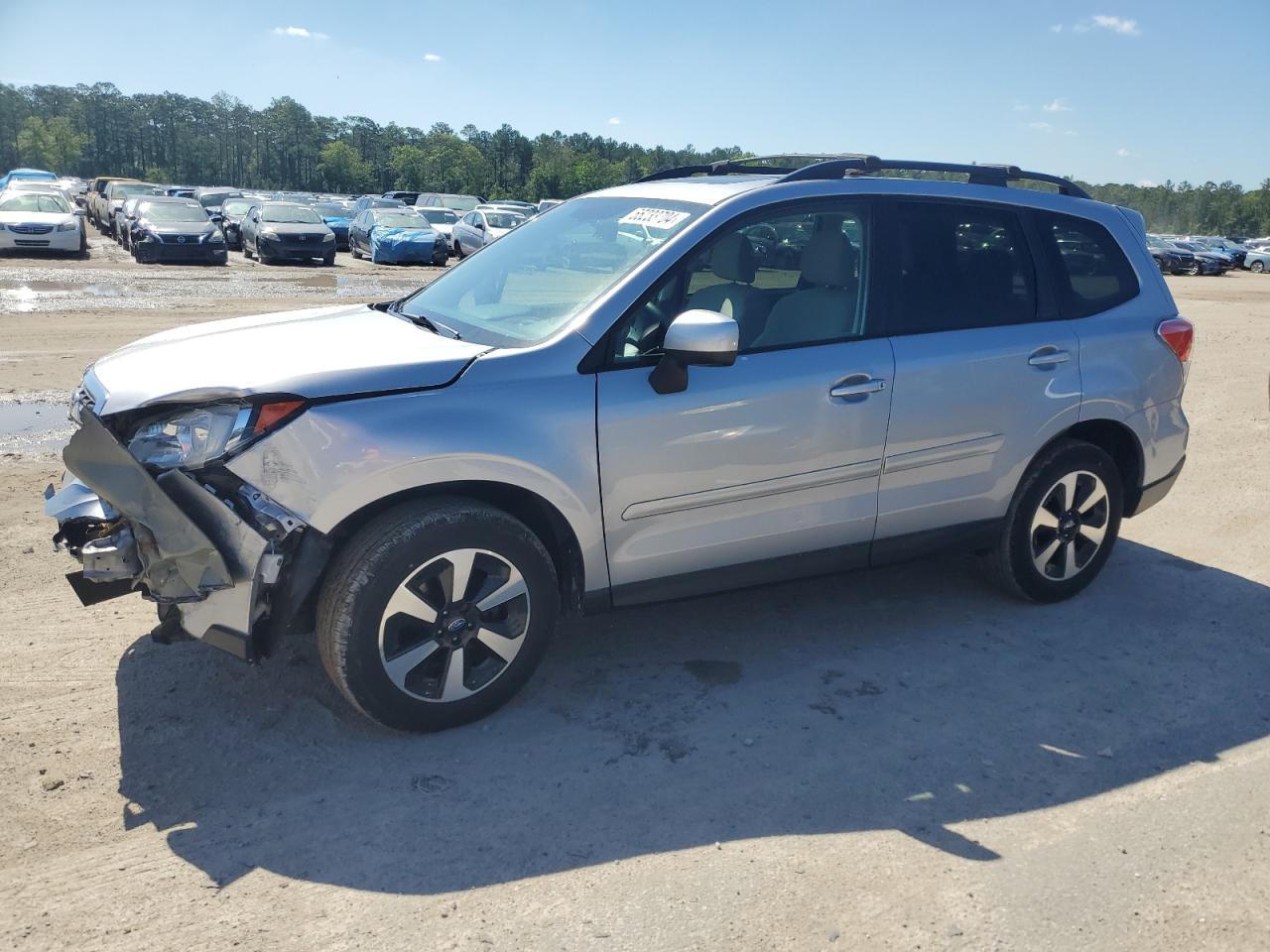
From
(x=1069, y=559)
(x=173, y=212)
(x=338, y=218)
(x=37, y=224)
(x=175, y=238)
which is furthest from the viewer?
(x=338, y=218)

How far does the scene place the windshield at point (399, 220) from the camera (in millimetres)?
26266

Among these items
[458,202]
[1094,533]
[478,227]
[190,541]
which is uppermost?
[458,202]

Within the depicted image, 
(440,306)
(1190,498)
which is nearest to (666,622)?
(440,306)

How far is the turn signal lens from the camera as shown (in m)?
3.21

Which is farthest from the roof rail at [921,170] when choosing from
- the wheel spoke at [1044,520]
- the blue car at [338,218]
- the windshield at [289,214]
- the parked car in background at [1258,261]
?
the parked car in background at [1258,261]

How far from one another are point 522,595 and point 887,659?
5.58 feet

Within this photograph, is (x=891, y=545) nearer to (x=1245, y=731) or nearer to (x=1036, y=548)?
(x=1036, y=548)

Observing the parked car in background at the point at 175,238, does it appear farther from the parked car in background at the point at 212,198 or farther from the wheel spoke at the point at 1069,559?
the wheel spoke at the point at 1069,559

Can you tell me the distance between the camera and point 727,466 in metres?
3.85

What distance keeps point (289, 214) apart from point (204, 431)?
78.6ft

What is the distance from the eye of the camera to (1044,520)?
481 cm

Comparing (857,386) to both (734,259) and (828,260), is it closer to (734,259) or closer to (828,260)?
(828,260)

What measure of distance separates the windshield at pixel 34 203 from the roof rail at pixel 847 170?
72.4 ft

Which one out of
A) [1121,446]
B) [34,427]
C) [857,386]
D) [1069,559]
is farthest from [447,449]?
[34,427]
